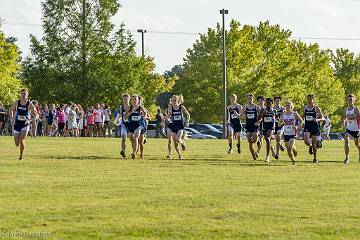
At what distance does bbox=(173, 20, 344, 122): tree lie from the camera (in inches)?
2881

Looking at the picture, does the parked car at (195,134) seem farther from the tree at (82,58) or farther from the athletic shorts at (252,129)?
the athletic shorts at (252,129)

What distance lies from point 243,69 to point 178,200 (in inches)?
2307

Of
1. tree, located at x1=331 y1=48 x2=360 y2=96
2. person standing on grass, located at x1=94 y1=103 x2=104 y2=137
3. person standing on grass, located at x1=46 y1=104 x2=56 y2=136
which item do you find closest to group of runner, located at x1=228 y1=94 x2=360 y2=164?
person standing on grass, located at x1=94 y1=103 x2=104 y2=137

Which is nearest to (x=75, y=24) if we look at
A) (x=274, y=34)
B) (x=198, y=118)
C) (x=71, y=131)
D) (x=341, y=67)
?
(x=198, y=118)

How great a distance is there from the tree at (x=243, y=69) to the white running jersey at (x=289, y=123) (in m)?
45.3

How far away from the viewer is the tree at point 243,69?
73188 millimetres

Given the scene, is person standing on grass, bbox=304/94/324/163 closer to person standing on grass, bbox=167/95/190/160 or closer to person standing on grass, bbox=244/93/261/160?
person standing on grass, bbox=244/93/261/160

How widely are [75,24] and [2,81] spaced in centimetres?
880

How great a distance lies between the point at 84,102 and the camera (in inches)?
2810

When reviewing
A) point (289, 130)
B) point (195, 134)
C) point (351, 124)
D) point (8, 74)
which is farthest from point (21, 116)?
point (8, 74)

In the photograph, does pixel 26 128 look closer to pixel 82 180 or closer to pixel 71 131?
pixel 82 180

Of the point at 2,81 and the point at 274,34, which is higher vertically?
the point at 274,34

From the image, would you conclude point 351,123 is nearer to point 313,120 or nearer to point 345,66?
point 313,120

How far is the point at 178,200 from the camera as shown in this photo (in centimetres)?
1534
